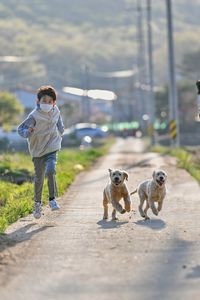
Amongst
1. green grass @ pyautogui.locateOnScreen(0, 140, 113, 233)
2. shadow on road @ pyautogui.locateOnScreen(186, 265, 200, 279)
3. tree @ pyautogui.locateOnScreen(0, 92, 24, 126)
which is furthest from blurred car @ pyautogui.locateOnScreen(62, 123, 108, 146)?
shadow on road @ pyautogui.locateOnScreen(186, 265, 200, 279)

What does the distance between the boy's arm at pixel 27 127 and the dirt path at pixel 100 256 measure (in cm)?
115

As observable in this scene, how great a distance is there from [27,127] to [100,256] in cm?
342

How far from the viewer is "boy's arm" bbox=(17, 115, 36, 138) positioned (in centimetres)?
1141

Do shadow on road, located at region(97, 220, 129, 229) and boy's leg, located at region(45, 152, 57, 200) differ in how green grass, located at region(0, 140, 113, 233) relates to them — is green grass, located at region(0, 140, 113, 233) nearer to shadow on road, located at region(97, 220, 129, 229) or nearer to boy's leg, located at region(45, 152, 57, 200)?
boy's leg, located at region(45, 152, 57, 200)

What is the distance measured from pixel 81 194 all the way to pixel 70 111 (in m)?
61.4

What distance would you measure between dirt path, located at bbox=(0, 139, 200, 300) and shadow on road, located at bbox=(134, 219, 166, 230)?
12 mm

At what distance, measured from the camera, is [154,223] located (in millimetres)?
10984

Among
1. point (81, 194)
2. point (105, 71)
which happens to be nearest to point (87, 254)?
point (81, 194)

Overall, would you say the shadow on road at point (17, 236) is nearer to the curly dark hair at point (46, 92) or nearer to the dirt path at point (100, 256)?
the dirt path at point (100, 256)

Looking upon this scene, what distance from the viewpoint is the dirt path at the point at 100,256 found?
700 cm

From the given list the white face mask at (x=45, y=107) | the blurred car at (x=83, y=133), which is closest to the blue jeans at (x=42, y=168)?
the white face mask at (x=45, y=107)

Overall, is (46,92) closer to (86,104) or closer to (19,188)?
(19,188)

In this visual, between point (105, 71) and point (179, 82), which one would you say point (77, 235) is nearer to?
point (179, 82)

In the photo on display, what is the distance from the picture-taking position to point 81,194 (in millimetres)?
15453
